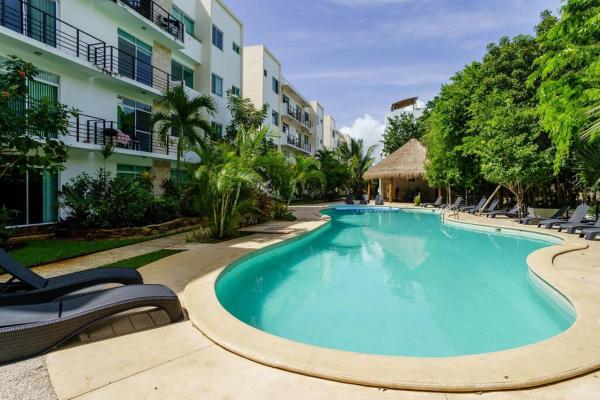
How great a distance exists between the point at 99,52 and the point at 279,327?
49.1 feet

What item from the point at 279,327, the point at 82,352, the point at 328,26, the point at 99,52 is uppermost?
the point at 328,26

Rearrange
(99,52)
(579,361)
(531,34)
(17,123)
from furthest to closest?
(531,34) < (99,52) < (17,123) < (579,361)

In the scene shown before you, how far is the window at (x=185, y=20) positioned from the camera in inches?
800

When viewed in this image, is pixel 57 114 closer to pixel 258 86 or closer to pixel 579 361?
pixel 579 361

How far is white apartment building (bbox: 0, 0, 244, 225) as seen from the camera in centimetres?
1223

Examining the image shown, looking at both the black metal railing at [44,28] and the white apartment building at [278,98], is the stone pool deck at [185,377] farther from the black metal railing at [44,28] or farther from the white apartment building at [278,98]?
the white apartment building at [278,98]

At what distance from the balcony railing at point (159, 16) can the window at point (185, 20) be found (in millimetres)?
1078

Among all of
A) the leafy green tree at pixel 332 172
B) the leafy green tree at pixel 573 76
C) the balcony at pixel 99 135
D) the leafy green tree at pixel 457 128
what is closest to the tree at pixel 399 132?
the leafy green tree at pixel 332 172

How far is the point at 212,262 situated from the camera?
24.6 feet

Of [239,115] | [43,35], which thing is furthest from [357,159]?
[43,35]

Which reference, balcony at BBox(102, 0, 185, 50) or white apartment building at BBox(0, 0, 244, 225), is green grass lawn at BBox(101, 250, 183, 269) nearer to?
white apartment building at BBox(0, 0, 244, 225)

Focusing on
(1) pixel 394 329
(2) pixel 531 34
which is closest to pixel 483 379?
(1) pixel 394 329

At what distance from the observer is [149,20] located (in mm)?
17109

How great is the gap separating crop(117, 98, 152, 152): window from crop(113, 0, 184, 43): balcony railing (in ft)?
13.8
